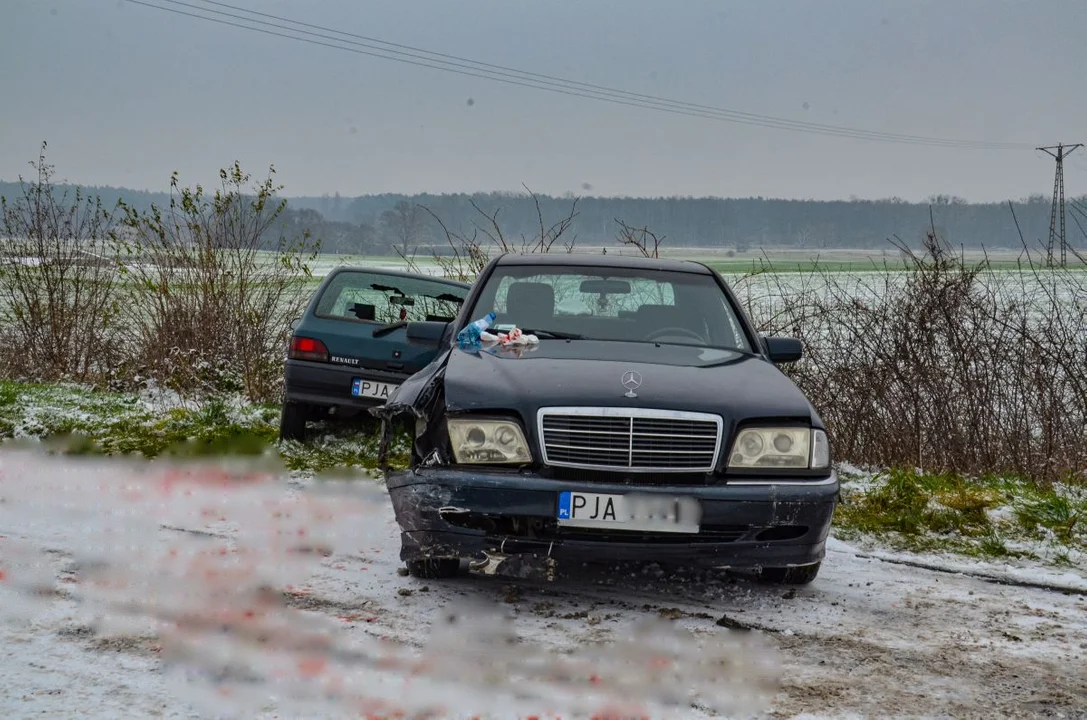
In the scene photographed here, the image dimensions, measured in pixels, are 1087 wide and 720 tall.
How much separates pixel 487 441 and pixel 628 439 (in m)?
0.61

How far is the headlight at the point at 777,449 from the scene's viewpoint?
457 cm

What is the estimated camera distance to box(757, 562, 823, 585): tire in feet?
16.4

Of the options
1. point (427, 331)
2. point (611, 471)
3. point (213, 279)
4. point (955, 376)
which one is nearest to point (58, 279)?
point (213, 279)

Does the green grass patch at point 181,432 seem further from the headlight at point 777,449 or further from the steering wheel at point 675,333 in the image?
the headlight at point 777,449

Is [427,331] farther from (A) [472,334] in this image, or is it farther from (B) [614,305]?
(B) [614,305]

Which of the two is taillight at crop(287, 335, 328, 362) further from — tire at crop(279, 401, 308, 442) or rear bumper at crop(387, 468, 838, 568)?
rear bumper at crop(387, 468, 838, 568)

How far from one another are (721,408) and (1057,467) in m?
6.60

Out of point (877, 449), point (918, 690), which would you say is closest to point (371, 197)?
point (877, 449)

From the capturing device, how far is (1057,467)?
9789mm

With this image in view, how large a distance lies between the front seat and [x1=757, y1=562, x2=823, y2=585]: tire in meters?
1.78

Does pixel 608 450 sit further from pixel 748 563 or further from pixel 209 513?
pixel 209 513

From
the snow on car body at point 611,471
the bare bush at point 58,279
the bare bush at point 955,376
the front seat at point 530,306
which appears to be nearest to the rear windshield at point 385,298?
the front seat at point 530,306

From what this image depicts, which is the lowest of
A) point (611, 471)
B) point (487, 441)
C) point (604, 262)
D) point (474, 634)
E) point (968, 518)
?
point (474, 634)

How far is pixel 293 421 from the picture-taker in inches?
348
